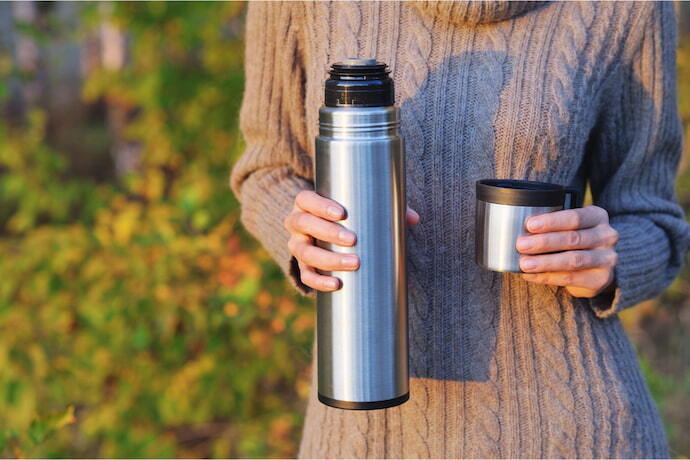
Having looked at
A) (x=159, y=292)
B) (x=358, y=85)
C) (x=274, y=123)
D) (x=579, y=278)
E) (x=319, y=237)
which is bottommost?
(x=159, y=292)

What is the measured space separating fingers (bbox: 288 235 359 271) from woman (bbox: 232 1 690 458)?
141 mm

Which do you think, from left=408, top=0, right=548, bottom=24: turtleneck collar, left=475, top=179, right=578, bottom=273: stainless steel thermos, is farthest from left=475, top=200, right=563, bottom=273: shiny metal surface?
left=408, top=0, right=548, bottom=24: turtleneck collar

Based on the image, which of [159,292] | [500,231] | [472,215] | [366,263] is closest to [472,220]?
[472,215]

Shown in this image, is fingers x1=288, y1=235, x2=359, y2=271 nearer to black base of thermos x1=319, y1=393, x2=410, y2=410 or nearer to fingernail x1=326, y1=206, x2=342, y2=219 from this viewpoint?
fingernail x1=326, y1=206, x2=342, y2=219

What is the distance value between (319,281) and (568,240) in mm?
399

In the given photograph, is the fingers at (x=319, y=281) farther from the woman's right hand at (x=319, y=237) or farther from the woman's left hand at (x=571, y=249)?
the woman's left hand at (x=571, y=249)

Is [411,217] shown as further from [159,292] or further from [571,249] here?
[159,292]

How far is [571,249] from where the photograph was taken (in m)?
1.36

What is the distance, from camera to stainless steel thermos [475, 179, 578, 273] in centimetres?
129

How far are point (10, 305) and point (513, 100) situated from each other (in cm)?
220

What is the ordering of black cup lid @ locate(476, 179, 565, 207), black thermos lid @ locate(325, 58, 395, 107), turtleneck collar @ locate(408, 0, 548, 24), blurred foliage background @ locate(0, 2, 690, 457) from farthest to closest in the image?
blurred foliage background @ locate(0, 2, 690, 457) → turtleneck collar @ locate(408, 0, 548, 24) → black cup lid @ locate(476, 179, 565, 207) → black thermos lid @ locate(325, 58, 395, 107)

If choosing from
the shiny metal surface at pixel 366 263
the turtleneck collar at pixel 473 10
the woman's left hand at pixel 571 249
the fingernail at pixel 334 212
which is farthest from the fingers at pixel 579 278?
the turtleneck collar at pixel 473 10

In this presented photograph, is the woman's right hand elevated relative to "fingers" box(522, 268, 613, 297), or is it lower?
elevated

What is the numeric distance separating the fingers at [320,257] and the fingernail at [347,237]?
0.07 ft
